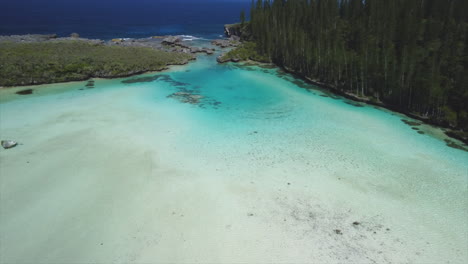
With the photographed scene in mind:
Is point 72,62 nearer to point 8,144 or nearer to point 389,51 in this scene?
point 8,144

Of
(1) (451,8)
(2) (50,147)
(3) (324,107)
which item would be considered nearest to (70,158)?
(2) (50,147)

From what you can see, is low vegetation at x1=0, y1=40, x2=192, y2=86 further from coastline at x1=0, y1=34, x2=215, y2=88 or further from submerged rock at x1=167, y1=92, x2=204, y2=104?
submerged rock at x1=167, y1=92, x2=204, y2=104

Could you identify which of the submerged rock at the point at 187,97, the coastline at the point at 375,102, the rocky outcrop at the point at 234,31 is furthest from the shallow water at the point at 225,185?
the rocky outcrop at the point at 234,31

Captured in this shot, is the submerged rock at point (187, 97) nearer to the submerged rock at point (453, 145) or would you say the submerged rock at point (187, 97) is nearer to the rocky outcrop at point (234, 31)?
the submerged rock at point (453, 145)

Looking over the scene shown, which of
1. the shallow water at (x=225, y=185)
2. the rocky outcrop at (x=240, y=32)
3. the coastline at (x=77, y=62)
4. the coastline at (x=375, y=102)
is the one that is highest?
the rocky outcrop at (x=240, y=32)

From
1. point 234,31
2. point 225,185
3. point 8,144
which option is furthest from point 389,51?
point 234,31
